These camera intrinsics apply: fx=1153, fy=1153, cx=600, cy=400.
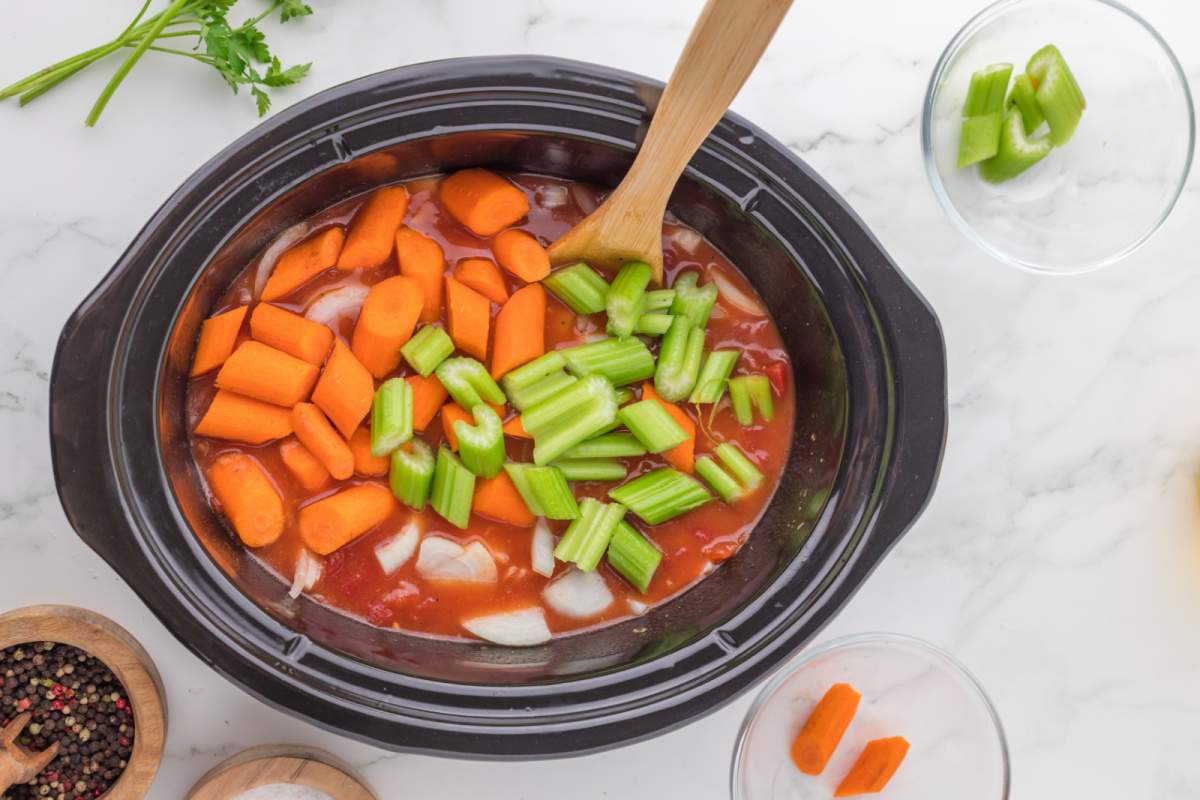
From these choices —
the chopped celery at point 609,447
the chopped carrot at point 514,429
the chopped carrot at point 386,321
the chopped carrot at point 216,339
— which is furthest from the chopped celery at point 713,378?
the chopped carrot at point 216,339

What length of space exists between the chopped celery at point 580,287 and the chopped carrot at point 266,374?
21.1 inches

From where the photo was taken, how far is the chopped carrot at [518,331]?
2.41 metres

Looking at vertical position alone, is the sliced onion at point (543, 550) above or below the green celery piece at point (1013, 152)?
below

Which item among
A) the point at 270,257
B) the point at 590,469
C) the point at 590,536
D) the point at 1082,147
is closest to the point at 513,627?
the point at 590,536

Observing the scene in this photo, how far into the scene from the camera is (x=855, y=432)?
233 cm

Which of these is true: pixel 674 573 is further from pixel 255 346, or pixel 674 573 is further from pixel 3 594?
pixel 3 594

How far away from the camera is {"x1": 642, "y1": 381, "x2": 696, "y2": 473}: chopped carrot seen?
8.05 ft

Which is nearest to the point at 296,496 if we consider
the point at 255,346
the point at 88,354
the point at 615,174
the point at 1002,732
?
the point at 255,346

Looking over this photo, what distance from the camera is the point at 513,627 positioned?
2434mm

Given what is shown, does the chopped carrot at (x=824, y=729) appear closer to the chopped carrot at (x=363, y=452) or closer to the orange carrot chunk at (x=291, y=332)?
the chopped carrot at (x=363, y=452)

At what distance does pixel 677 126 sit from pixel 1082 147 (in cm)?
114

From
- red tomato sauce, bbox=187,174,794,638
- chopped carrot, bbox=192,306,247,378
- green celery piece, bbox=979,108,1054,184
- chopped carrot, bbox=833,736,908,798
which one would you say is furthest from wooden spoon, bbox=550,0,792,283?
chopped carrot, bbox=833,736,908,798

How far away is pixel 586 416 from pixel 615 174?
52cm

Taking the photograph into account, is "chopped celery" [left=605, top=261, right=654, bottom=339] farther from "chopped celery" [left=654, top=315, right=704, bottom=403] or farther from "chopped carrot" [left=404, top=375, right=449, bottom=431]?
"chopped carrot" [left=404, top=375, right=449, bottom=431]
